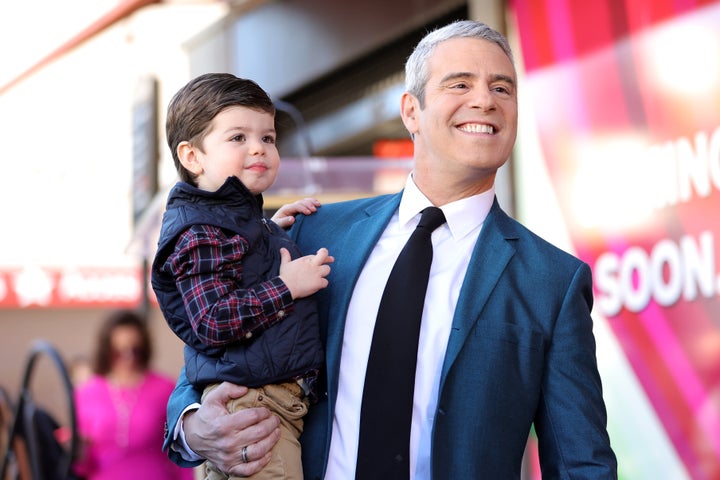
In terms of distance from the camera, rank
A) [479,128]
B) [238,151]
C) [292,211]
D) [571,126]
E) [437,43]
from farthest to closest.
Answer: [571,126] < [292,211] < [437,43] < [479,128] < [238,151]

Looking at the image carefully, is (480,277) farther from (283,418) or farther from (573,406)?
(283,418)

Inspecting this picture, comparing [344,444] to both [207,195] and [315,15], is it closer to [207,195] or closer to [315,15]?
[207,195]

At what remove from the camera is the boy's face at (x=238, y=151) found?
6.58 ft

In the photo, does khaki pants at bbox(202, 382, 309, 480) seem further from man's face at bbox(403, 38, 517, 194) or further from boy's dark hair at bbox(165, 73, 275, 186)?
man's face at bbox(403, 38, 517, 194)

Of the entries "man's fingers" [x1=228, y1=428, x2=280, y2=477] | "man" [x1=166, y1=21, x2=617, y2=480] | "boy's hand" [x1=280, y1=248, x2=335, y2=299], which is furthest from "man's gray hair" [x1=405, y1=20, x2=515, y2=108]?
"man's fingers" [x1=228, y1=428, x2=280, y2=477]

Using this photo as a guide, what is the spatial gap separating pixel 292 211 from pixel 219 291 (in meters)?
0.55

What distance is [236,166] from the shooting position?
6.57 feet

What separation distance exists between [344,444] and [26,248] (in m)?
11.8

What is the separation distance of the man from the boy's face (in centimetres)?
29

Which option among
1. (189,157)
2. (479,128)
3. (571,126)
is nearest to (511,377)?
(479,128)

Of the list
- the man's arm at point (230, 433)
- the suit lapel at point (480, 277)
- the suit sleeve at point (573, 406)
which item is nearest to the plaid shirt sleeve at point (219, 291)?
the man's arm at point (230, 433)

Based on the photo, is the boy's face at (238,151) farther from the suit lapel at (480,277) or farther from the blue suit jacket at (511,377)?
the suit lapel at (480,277)

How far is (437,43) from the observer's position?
222 centimetres

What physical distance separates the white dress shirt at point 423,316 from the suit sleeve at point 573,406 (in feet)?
0.70
